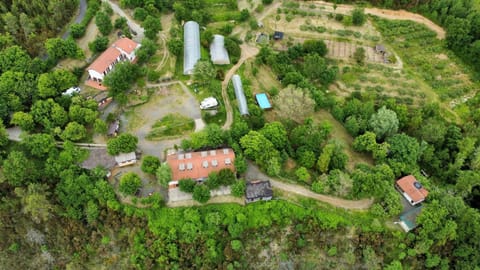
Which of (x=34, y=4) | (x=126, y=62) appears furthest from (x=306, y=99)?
(x=34, y=4)

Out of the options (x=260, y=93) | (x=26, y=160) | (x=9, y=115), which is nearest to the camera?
(x=26, y=160)

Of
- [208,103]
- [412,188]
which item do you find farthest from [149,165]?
[412,188]

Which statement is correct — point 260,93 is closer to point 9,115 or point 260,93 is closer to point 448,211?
point 448,211

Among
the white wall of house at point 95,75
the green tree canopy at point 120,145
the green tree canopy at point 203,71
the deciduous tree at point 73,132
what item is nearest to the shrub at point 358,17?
the green tree canopy at point 203,71

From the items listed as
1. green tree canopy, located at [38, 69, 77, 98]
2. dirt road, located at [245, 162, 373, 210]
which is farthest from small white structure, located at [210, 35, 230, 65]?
dirt road, located at [245, 162, 373, 210]

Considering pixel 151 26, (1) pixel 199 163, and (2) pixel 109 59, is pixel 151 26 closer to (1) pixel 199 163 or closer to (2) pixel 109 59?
(2) pixel 109 59
